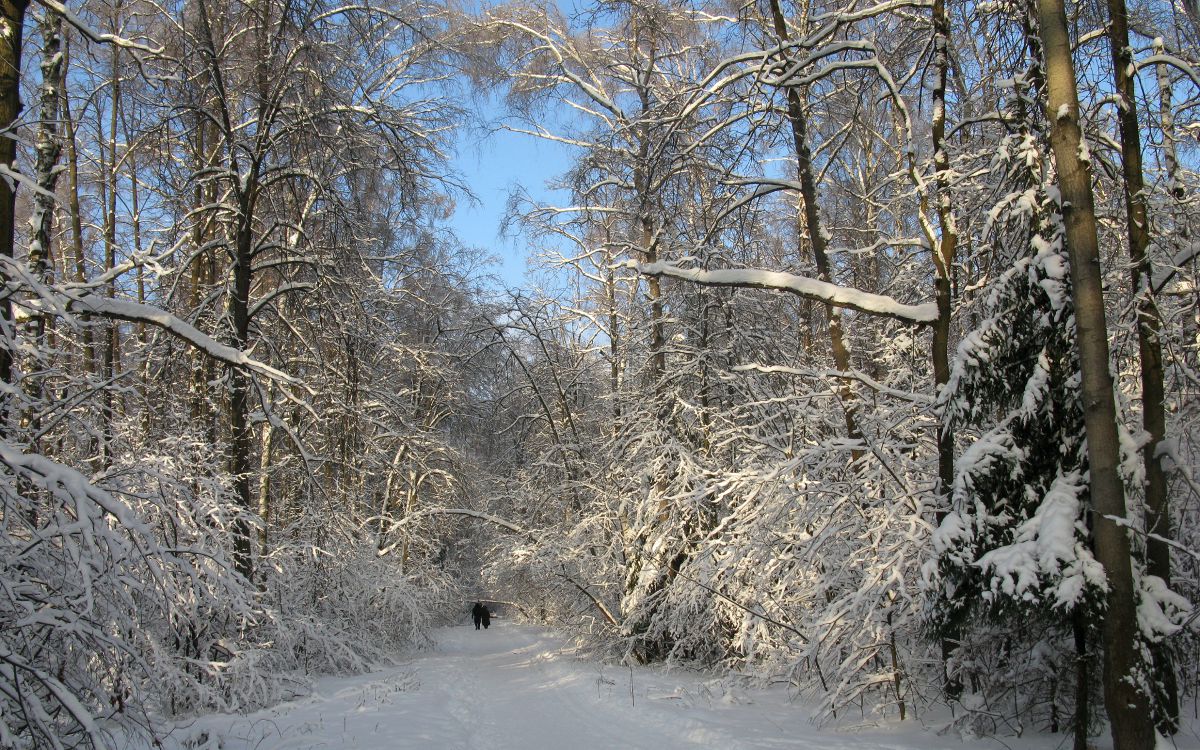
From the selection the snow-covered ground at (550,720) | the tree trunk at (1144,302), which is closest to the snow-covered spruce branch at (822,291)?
the tree trunk at (1144,302)

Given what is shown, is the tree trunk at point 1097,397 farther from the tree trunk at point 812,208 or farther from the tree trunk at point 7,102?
the tree trunk at point 7,102

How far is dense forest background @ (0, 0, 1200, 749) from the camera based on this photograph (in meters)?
4.64

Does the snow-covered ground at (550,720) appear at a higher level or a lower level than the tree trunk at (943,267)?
lower

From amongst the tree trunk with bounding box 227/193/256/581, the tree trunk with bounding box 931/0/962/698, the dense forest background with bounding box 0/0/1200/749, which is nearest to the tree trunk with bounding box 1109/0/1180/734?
the dense forest background with bounding box 0/0/1200/749

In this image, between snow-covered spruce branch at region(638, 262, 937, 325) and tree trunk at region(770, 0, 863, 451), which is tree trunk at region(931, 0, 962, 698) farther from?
tree trunk at region(770, 0, 863, 451)

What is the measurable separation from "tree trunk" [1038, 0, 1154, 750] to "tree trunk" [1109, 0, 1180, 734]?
2.25ft

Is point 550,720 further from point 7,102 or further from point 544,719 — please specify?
point 7,102

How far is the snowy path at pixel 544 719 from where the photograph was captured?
6469mm

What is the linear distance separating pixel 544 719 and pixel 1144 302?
7.91 m

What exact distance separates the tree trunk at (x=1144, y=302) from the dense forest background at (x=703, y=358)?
4 cm

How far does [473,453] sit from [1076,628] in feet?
83.8

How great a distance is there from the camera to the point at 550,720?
909 cm

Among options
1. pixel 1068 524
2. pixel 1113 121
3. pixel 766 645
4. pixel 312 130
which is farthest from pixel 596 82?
pixel 1068 524

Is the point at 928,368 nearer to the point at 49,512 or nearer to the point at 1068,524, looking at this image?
the point at 1068,524
